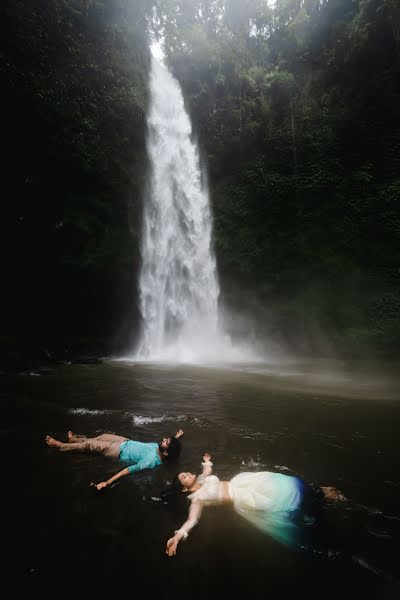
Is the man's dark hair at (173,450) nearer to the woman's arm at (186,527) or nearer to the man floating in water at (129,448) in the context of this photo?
the man floating in water at (129,448)

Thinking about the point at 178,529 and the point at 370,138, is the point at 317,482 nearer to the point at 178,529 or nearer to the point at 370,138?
the point at 178,529

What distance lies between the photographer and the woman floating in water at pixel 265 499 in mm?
2275

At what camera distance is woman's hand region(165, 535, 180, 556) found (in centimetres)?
206

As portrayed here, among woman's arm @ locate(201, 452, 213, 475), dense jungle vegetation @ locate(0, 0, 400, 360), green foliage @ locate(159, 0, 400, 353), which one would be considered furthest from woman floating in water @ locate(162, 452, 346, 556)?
green foliage @ locate(159, 0, 400, 353)

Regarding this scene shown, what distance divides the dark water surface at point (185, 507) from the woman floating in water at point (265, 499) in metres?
0.09

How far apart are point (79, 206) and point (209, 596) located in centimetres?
Result: 1471

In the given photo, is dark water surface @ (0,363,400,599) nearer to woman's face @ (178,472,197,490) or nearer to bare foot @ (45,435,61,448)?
bare foot @ (45,435,61,448)

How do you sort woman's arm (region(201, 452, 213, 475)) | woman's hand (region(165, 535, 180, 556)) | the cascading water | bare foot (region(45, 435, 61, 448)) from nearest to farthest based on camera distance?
1. woman's hand (region(165, 535, 180, 556))
2. woman's arm (region(201, 452, 213, 475))
3. bare foot (region(45, 435, 61, 448))
4. the cascading water

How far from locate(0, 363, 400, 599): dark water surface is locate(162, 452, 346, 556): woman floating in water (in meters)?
0.09

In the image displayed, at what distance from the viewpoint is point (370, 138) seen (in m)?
13.4

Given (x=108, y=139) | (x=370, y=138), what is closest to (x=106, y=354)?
(x=108, y=139)

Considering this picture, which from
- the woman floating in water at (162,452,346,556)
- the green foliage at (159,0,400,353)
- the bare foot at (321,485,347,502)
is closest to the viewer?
the woman floating in water at (162,452,346,556)

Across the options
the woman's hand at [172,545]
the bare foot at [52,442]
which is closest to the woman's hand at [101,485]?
the woman's hand at [172,545]

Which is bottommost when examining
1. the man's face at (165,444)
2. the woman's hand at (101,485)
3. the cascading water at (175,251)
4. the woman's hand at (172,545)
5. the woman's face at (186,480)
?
the woman's hand at (172,545)
